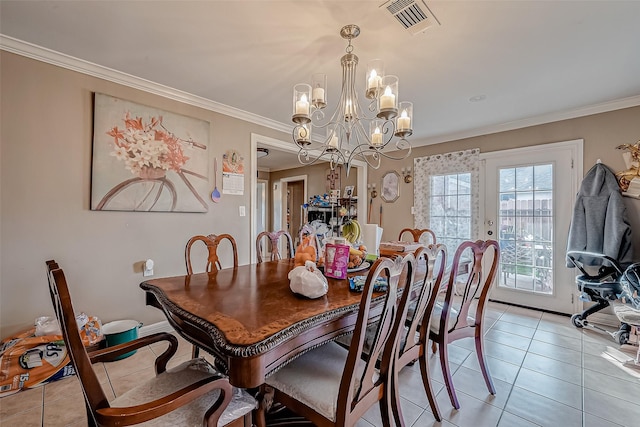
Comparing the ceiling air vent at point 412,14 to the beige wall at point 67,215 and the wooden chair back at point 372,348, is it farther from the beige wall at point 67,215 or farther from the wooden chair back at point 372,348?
the beige wall at point 67,215

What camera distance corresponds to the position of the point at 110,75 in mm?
2320

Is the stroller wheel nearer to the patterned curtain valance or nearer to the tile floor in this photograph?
the tile floor

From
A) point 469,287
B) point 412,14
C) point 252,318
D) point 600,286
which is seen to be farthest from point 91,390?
point 600,286

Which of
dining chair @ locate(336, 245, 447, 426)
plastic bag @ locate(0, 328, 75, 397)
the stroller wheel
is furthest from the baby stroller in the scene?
plastic bag @ locate(0, 328, 75, 397)

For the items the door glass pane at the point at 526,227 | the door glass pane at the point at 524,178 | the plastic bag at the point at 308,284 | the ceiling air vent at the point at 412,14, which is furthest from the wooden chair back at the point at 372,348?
the door glass pane at the point at 524,178

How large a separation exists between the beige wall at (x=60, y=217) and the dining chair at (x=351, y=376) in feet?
6.51

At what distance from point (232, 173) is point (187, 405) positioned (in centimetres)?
251

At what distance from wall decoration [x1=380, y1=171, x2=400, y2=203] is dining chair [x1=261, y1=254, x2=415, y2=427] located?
353 centimetres

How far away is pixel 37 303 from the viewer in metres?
2.06

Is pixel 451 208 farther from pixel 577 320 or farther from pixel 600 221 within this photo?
pixel 577 320

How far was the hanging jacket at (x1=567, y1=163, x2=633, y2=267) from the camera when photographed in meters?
2.71

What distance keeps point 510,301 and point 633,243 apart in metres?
1.36

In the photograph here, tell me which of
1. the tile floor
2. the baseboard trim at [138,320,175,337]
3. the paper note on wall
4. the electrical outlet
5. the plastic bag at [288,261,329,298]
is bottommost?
the tile floor

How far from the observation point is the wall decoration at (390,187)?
15.1 feet
